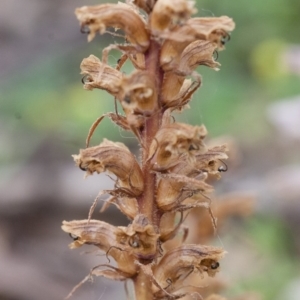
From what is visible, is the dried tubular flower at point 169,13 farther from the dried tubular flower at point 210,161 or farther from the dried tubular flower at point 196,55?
the dried tubular flower at point 210,161

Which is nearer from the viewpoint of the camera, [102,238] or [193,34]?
[193,34]

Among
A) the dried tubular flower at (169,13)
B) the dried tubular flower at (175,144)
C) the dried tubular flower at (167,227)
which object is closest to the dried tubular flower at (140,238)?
the dried tubular flower at (167,227)

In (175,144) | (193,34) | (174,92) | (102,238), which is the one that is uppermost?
(193,34)

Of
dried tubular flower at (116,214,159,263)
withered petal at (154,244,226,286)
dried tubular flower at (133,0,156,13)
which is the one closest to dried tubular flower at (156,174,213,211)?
dried tubular flower at (116,214,159,263)

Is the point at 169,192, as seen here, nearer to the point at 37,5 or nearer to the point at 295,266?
the point at 295,266

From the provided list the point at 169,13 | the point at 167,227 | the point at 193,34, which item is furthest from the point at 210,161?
the point at 169,13

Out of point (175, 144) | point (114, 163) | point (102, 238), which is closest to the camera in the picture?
point (175, 144)

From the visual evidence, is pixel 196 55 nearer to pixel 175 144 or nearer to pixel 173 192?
pixel 175 144
